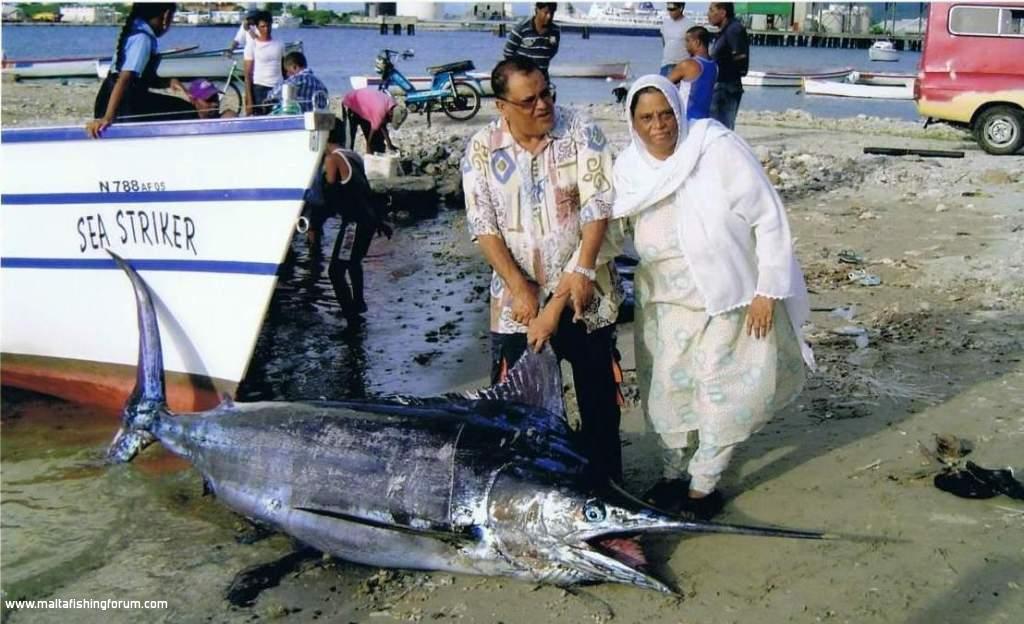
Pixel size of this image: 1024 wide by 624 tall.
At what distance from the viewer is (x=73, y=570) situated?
429 centimetres

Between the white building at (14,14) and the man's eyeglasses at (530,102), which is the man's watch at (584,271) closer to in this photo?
the man's eyeglasses at (530,102)

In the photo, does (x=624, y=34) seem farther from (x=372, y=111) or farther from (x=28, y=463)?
(x=28, y=463)

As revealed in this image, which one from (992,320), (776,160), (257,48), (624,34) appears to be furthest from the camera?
(624,34)

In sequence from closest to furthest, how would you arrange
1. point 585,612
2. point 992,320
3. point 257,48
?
point 585,612, point 992,320, point 257,48

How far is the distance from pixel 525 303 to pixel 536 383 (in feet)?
1.06

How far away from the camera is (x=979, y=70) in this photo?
14859 mm

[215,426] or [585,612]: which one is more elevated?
[215,426]

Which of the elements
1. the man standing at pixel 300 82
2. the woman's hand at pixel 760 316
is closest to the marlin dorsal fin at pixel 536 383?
the woman's hand at pixel 760 316

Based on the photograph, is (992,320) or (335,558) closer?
(335,558)

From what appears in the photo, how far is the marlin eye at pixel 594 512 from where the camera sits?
346cm

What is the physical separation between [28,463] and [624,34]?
89478mm

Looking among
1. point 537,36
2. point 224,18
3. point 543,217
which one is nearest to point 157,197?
point 543,217

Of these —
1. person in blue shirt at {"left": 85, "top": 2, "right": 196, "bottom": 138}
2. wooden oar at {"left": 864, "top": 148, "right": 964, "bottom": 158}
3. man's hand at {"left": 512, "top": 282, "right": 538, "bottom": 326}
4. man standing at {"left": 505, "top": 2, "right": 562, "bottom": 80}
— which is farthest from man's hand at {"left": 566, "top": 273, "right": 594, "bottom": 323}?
wooden oar at {"left": 864, "top": 148, "right": 964, "bottom": 158}

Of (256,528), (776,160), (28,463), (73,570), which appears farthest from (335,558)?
(776,160)
